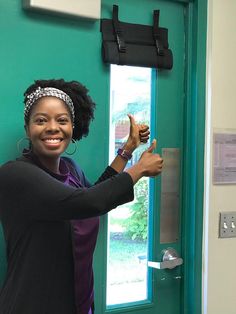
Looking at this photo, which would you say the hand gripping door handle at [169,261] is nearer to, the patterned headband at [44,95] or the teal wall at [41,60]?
the teal wall at [41,60]

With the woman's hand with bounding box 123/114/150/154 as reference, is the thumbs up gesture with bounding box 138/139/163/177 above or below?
below

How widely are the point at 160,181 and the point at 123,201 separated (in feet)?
2.14

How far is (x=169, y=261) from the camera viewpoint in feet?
5.84

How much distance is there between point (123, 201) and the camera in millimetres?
1160

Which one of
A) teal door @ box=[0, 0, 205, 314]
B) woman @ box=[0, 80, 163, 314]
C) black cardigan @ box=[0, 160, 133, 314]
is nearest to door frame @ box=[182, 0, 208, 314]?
teal door @ box=[0, 0, 205, 314]

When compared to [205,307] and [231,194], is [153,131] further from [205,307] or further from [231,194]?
[205,307]

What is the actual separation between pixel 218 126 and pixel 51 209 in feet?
3.20

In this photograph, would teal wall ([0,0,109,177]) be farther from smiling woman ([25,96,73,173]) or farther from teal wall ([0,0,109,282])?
smiling woman ([25,96,73,173])

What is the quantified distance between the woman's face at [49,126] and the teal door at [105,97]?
10.2 inches

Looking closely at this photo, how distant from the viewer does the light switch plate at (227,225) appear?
6.09ft

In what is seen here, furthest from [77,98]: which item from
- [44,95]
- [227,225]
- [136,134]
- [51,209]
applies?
[227,225]

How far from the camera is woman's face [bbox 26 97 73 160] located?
1.22m

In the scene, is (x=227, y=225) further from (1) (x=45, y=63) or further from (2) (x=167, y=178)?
(1) (x=45, y=63)

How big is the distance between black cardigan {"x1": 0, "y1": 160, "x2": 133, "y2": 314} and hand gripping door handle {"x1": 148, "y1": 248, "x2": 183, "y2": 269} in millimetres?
559
